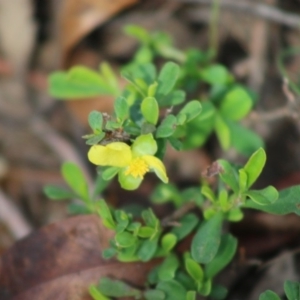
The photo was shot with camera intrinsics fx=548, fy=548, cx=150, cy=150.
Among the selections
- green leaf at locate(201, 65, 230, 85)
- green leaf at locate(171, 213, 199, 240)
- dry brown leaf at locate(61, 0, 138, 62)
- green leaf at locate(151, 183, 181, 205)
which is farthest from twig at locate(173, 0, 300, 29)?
green leaf at locate(171, 213, 199, 240)

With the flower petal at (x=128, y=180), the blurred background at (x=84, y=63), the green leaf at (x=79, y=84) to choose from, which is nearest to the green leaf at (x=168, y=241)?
the flower petal at (x=128, y=180)

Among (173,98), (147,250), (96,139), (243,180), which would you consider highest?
(96,139)

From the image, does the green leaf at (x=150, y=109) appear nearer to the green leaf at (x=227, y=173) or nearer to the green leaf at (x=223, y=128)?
the green leaf at (x=227, y=173)

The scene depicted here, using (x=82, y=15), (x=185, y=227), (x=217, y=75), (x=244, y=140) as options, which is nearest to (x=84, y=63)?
(x=82, y=15)

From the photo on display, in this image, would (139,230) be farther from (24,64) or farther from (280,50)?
(24,64)

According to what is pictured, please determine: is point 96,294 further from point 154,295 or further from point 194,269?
point 194,269
